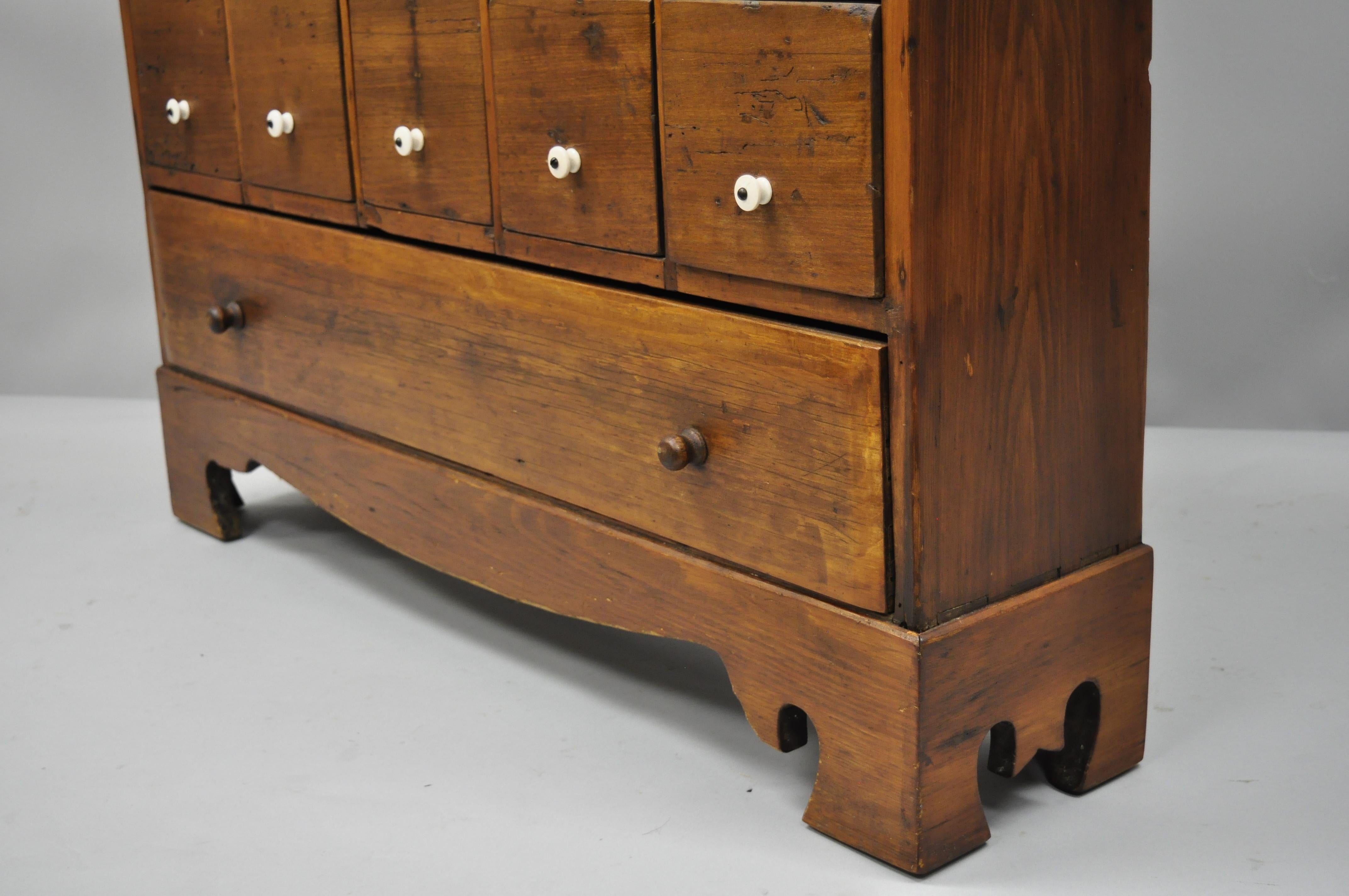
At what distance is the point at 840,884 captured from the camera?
1.98m

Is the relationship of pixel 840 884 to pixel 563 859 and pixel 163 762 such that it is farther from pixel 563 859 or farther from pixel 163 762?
pixel 163 762

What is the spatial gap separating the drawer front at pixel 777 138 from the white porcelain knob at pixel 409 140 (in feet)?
1.89

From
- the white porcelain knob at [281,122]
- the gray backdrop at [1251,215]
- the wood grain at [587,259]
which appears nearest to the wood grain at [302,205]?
the white porcelain knob at [281,122]

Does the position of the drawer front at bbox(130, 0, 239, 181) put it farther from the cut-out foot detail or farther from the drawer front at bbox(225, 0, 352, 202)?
the cut-out foot detail

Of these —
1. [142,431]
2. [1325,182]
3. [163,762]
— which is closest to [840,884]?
[163,762]

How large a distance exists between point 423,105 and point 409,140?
58 millimetres

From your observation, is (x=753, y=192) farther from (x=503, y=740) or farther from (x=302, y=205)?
(x=302, y=205)

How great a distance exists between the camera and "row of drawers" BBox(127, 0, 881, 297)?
183 centimetres

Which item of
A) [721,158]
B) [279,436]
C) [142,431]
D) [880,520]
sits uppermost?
[721,158]

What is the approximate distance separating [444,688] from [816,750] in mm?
625

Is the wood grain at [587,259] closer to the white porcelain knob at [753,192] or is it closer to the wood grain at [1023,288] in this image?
the wood grain at [1023,288]

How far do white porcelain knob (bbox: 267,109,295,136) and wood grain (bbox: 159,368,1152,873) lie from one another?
648 millimetres

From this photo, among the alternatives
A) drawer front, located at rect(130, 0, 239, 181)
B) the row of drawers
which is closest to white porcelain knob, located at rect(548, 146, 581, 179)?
the row of drawers

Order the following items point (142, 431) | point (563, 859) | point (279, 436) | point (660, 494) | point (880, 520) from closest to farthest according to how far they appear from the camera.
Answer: point (880, 520), point (563, 859), point (660, 494), point (279, 436), point (142, 431)
